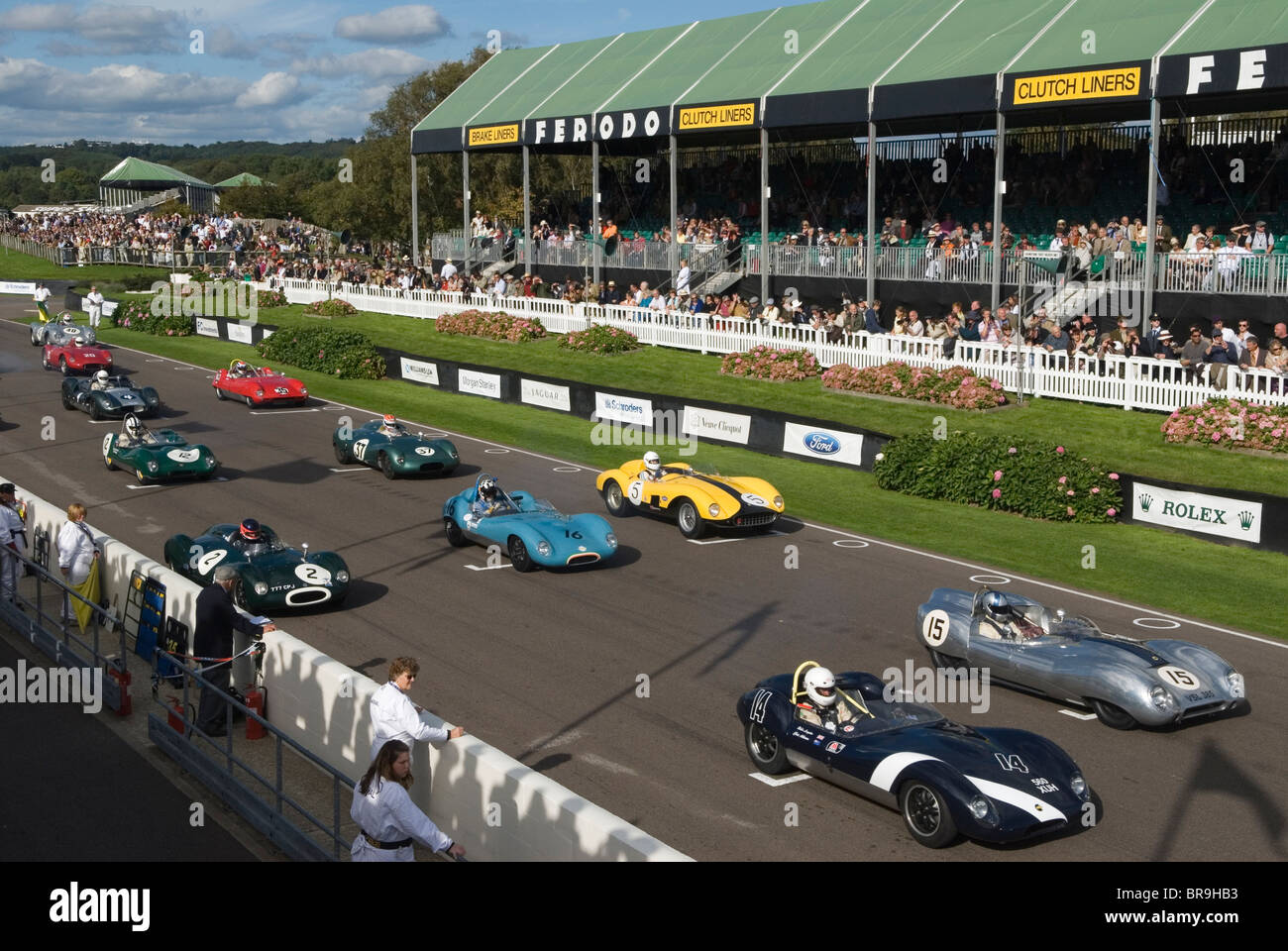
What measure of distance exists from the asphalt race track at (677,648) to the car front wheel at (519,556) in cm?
21

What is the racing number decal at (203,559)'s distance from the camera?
18.1m

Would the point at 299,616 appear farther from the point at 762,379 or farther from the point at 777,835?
the point at 762,379

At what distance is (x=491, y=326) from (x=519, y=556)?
27184 millimetres

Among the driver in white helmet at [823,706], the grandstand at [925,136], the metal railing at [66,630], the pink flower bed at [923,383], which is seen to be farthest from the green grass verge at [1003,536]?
the metal railing at [66,630]

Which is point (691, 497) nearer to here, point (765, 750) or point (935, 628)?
point (935, 628)

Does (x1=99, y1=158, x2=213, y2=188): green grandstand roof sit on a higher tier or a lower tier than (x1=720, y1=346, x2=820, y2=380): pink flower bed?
higher

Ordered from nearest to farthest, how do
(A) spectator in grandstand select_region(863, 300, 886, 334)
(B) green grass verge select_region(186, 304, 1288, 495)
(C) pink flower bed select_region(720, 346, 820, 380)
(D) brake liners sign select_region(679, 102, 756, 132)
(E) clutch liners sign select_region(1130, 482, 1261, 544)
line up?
(E) clutch liners sign select_region(1130, 482, 1261, 544)
(B) green grass verge select_region(186, 304, 1288, 495)
(C) pink flower bed select_region(720, 346, 820, 380)
(A) spectator in grandstand select_region(863, 300, 886, 334)
(D) brake liners sign select_region(679, 102, 756, 132)

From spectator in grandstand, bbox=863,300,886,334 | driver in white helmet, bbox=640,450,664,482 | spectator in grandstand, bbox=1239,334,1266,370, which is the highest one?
spectator in grandstand, bbox=863,300,886,334

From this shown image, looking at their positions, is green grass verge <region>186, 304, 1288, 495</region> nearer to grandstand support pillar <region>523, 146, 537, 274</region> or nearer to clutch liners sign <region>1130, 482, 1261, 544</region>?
clutch liners sign <region>1130, 482, 1261, 544</region>

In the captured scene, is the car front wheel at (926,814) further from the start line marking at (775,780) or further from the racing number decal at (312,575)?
the racing number decal at (312,575)

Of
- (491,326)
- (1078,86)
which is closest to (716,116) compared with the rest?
(491,326)

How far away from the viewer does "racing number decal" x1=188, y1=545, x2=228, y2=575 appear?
1811cm

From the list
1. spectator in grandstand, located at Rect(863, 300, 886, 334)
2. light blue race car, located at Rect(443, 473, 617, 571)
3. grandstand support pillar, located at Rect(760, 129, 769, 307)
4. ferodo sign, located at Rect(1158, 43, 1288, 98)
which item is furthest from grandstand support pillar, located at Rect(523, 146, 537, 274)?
light blue race car, located at Rect(443, 473, 617, 571)

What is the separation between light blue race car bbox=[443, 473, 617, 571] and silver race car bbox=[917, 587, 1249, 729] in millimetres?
5728
